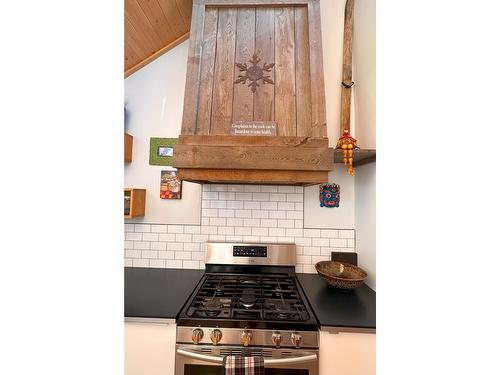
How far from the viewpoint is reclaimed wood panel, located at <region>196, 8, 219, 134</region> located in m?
1.26

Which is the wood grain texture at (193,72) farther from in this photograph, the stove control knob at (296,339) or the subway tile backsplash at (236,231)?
the stove control knob at (296,339)

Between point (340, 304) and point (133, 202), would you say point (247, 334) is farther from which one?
point (133, 202)

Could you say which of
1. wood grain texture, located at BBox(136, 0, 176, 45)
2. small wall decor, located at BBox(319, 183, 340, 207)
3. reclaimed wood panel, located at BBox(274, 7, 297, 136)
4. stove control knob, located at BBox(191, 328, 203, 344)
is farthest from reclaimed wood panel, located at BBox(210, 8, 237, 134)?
stove control knob, located at BBox(191, 328, 203, 344)

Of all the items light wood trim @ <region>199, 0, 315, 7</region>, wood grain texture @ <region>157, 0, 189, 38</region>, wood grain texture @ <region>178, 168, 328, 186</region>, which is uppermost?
light wood trim @ <region>199, 0, 315, 7</region>

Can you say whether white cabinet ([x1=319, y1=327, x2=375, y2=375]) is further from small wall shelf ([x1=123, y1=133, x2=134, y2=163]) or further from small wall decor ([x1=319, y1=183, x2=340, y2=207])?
small wall shelf ([x1=123, y1=133, x2=134, y2=163])

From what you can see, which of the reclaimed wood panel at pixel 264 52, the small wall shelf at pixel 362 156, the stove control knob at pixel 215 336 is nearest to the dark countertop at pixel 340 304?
the stove control knob at pixel 215 336

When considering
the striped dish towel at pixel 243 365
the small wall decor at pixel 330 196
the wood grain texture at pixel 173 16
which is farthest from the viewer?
the small wall decor at pixel 330 196

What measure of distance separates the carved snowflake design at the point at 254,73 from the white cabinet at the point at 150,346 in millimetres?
1188

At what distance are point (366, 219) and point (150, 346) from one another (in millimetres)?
1236

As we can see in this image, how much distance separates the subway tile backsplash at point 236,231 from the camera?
163cm

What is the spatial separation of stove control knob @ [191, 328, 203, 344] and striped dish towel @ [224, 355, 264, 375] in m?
0.13

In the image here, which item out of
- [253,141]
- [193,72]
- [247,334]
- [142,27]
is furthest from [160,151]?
[247,334]
